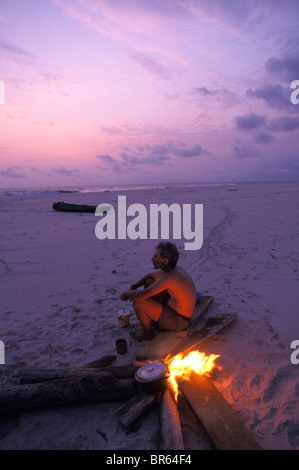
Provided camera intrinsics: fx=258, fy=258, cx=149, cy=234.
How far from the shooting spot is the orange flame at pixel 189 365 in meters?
3.32

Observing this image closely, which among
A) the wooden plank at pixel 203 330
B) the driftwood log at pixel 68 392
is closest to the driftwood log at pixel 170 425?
the driftwood log at pixel 68 392

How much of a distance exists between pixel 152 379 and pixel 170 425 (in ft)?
1.49

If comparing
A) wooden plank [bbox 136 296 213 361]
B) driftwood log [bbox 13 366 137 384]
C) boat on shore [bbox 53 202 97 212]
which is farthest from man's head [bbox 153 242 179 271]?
boat on shore [bbox 53 202 97 212]

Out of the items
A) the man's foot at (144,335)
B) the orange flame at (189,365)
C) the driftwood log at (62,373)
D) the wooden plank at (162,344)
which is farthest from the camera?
the man's foot at (144,335)

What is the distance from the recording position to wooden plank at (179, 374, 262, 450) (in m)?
2.42

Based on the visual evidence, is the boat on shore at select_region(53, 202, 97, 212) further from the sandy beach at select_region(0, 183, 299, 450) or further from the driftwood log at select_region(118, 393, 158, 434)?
the driftwood log at select_region(118, 393, 158, 434)

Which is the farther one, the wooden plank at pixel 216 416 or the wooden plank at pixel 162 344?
the wooden plank at pixel 162 344

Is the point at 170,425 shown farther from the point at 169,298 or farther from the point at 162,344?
the point at 169,298

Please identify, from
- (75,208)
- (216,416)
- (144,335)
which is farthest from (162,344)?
(75,208)

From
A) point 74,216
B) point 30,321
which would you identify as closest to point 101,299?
point 30,321

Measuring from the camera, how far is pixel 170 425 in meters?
2.58

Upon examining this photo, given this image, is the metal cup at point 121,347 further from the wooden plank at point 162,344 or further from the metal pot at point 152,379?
the metal pot at point 152,379

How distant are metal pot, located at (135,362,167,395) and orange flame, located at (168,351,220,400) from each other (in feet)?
0.88

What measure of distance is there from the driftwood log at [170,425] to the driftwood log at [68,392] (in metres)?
0.44
